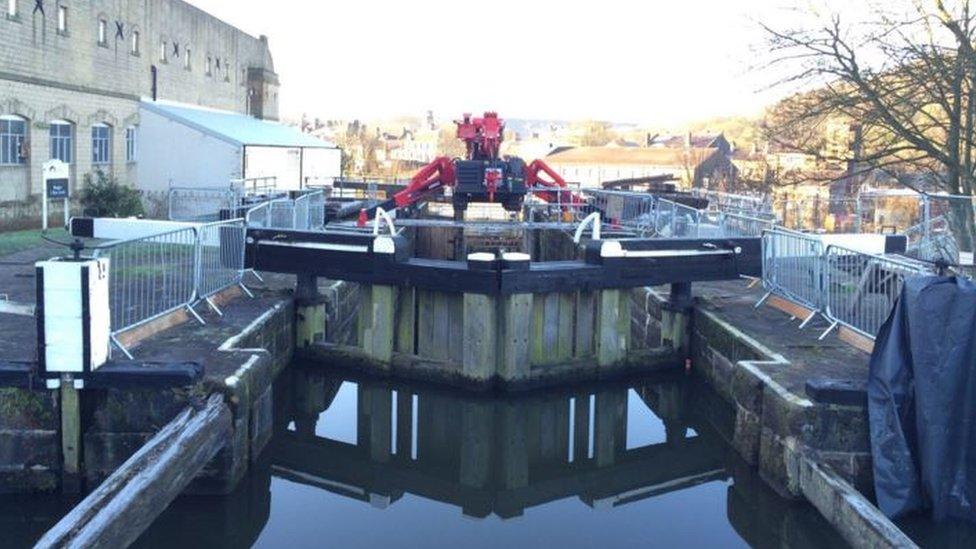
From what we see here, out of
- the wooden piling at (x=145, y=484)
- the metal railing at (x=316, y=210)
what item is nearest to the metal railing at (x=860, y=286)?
the wooden piling at (x=145, y=484)

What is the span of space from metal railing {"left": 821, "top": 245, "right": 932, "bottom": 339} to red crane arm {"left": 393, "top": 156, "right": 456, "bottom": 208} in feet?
35.8

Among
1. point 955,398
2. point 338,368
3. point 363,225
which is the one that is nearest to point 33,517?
point 338,368

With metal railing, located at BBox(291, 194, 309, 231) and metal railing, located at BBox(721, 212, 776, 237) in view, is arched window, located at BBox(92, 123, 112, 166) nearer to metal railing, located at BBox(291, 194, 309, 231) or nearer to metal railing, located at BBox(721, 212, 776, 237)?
metal railing, located at BBox(291, 194, 309, 231)

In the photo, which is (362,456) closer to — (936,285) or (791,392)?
(791,392)

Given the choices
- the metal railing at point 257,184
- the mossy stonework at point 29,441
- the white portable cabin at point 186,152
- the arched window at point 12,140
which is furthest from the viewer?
the white portable cabin at point 186,152

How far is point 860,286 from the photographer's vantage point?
376 inches

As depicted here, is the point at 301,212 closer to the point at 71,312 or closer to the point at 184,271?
the point at 184,271

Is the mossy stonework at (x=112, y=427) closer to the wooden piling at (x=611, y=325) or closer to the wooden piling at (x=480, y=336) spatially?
the wooden piling at (x=480, y=336)

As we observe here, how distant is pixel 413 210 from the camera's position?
25703mm

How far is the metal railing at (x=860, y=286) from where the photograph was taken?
30.2ft

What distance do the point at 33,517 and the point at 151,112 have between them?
26.3 meters

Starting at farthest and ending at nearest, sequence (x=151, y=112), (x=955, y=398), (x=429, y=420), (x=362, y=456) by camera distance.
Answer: (x=151, y=112) → (x=429, y=420) → (x=362, y=456) → (x=955, y=398)

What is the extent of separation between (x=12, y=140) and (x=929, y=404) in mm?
22069

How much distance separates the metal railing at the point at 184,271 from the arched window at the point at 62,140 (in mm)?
14899
